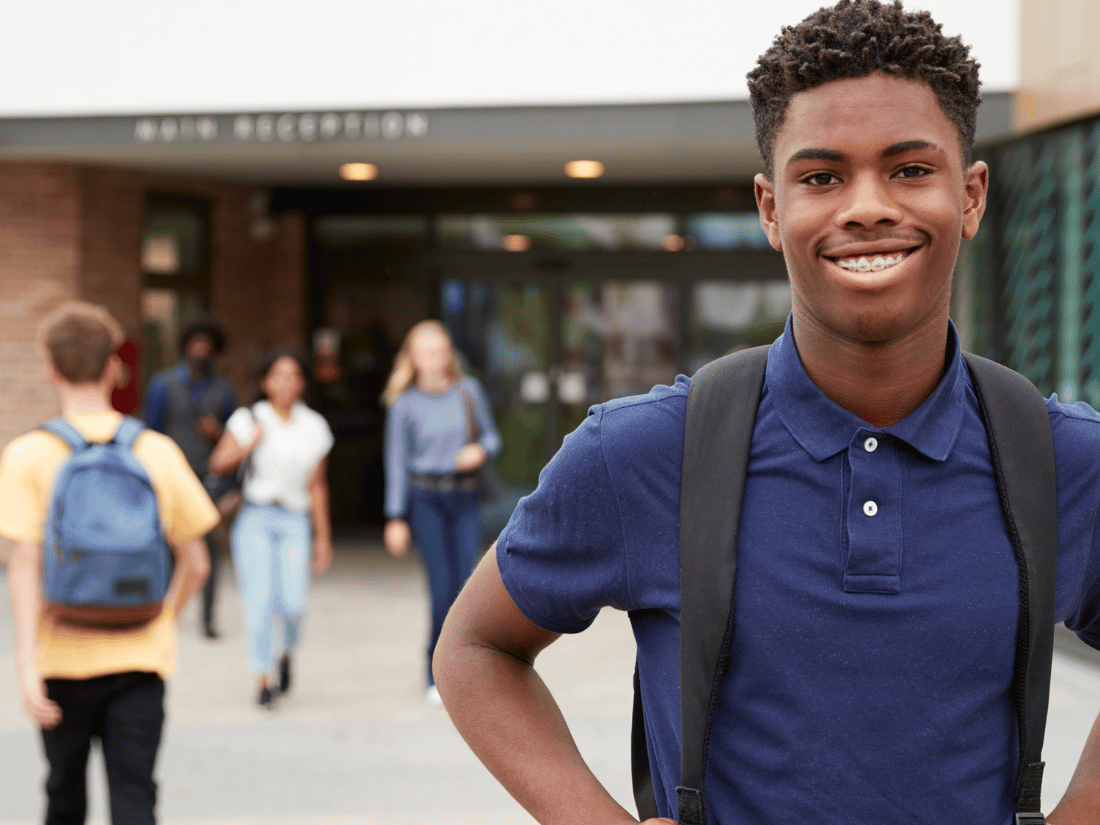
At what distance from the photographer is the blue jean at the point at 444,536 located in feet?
21.4

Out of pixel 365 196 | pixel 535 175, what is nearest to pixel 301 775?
pixel 535 175

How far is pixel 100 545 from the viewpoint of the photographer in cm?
358

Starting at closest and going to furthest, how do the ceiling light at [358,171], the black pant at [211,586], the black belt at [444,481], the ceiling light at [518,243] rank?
the black belt at [444,481] < the black pant at [211,586] < the ceiling light at [358,171] < the ceiling light at [518,243]

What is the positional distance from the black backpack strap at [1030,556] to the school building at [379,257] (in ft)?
27.7

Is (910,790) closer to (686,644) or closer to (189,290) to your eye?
(686,644)

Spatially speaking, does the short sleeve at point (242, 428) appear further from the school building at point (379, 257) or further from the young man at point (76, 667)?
the school building at point (379, 257)

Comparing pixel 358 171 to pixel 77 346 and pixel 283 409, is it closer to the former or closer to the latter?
pixel 283 409

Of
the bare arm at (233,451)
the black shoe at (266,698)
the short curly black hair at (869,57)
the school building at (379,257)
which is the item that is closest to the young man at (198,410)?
the school building at (379,257)

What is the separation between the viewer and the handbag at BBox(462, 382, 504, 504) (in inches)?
261

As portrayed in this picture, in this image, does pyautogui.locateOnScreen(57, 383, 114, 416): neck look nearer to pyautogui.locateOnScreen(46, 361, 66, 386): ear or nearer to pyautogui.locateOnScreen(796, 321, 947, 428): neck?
pyautogui.locateOnScreen(46, 361, 66, 386): ear

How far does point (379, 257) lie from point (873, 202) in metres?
11.6

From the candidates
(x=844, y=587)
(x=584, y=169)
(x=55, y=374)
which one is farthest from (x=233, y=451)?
(x=844, y=587)

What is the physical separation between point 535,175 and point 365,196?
201cm

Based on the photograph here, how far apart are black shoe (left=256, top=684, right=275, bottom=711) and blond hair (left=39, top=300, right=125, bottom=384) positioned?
3.07m
